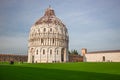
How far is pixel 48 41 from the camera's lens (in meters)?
68.4

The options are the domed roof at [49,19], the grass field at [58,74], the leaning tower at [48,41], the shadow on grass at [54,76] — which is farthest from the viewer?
the domed roof at [49,19]

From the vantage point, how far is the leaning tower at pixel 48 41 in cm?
6825

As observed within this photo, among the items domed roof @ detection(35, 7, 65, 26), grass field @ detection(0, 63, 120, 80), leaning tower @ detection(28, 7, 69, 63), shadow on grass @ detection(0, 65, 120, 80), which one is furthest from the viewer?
domed roof @ detection(35, 7, 65, 26)

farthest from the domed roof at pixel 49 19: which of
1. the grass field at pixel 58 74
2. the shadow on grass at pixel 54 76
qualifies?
the shadow on grass at pixel 54 76

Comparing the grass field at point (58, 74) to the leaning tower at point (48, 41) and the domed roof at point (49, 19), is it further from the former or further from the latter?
the domed roof at point (49, 19)

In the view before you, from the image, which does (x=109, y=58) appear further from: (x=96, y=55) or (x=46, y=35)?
(x=46, y=35)

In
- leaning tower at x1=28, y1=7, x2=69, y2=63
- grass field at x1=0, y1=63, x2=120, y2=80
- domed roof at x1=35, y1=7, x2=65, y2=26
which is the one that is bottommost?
grass field at x1=0, y1=63, x2=120, y2=80

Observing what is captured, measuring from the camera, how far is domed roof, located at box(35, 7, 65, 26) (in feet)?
234

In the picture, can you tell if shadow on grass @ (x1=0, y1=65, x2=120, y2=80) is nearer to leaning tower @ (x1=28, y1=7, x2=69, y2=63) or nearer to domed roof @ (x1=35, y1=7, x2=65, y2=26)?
leaning tower @ (x1=28, y1=7, x2=69, y2=63)

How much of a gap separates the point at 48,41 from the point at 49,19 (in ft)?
29.7

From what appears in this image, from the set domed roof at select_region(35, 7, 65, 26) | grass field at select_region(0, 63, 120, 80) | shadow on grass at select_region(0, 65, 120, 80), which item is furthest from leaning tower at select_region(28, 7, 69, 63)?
shadow on grass at select_region(0, 65, 120, 80)

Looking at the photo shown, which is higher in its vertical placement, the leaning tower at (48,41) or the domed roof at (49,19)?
the domed roof at (49,19)

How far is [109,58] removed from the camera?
217ft

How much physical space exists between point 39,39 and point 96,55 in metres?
21.2
